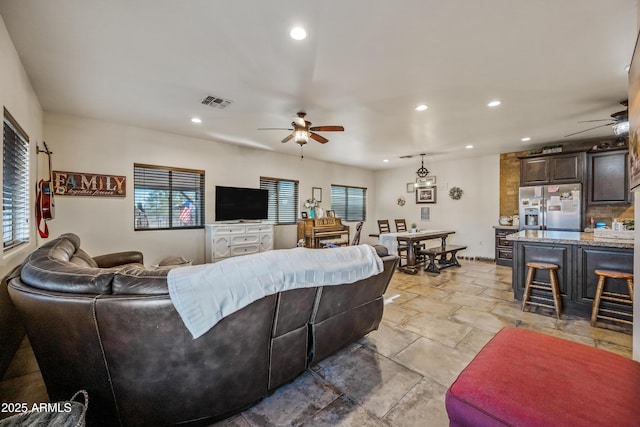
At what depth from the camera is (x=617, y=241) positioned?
291 cm

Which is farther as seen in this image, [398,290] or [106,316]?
[398,290]

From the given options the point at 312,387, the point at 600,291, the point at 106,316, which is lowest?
the point at 312,387

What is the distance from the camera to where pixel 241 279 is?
1.47m

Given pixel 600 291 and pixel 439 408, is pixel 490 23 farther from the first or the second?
pixel 600 291

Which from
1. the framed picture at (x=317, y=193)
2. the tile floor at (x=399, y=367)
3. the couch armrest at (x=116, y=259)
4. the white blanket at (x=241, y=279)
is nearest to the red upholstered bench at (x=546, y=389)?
the tile floor at (x=399, y=367)

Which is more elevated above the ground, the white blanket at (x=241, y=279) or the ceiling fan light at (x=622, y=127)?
the ceiling fan light at (x=622, y=127)

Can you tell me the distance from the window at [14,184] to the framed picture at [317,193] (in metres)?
5.24

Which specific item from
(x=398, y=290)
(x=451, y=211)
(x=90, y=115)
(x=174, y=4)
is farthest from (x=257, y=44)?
(x=451, y=211)

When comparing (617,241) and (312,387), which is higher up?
(617,241)

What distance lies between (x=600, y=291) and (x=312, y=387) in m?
3.30

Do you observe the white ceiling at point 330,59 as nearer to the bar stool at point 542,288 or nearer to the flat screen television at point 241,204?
the flat screen television at point 241,204

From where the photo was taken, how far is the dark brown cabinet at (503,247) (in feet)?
19.3

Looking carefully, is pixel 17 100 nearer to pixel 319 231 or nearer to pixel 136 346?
pixel 136 346

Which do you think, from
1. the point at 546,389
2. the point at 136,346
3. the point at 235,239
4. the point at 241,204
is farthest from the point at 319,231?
the point at 546,389
